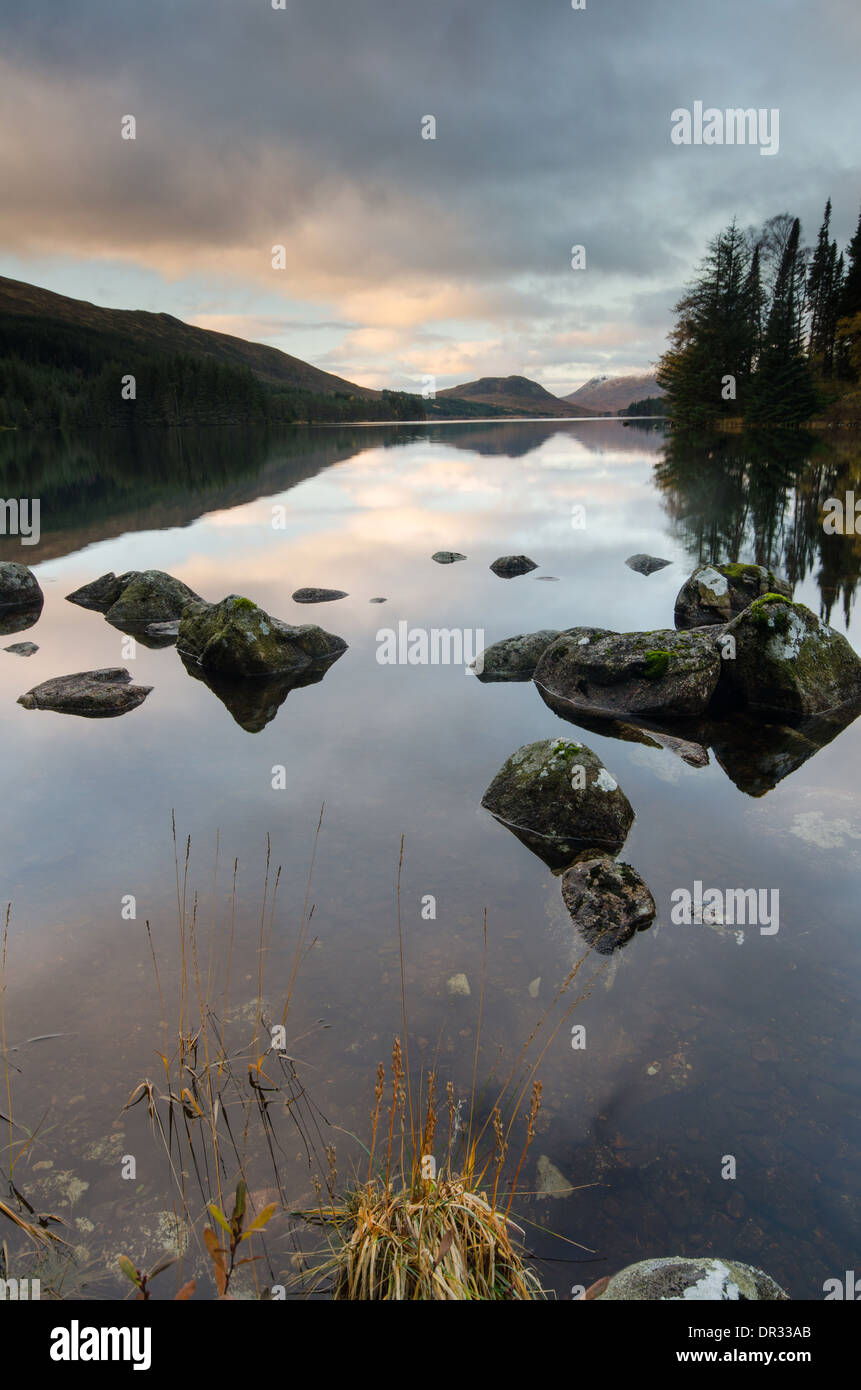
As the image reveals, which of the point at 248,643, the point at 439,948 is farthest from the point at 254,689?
the point at 439,948

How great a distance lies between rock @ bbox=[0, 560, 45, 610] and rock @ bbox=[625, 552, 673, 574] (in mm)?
18993

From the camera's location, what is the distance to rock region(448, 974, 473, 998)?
21.2 feet

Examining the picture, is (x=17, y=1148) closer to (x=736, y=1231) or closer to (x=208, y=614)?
(x=736, y=1231)

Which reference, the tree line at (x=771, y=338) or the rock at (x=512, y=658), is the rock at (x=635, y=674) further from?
the tree line at (x=771, y=338)

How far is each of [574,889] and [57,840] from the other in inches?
244

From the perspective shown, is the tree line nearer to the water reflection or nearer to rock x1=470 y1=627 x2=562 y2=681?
the water reflection

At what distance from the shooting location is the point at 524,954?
692 cm

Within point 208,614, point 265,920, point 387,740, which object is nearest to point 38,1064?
point 265,920

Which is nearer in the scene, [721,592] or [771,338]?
[721,592]

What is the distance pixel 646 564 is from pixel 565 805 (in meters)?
18.5

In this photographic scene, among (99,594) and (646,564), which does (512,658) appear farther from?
(99,594)

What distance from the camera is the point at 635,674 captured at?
13.4 m

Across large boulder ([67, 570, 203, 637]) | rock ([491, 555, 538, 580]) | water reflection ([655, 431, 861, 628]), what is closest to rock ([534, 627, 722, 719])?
water reflection ([655, 431, 861, 628])
